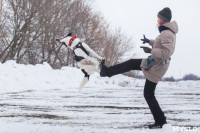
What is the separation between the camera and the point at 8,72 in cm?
1298

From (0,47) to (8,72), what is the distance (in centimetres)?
939

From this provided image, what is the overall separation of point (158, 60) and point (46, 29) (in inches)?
780

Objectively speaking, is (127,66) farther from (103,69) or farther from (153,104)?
(153,104)

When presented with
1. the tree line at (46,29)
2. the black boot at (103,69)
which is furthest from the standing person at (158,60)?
the tree line at (46,29)

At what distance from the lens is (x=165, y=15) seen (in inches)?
167

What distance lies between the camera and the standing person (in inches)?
156

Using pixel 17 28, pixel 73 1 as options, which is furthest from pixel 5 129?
pixel 73 1

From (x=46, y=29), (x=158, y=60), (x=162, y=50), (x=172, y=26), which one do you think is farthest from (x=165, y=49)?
(x=46, y=29)

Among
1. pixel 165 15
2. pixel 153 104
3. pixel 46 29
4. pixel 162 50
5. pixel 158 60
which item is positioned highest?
pixel 46 29

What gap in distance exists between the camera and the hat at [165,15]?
13.9 feet

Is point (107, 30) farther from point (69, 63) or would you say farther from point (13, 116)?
point (13, 116)

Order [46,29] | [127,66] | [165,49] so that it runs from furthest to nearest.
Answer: [46,29], [127,66], [165,49]

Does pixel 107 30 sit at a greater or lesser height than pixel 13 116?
greater

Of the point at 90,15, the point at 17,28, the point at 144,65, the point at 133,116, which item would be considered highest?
the point at 90,15
